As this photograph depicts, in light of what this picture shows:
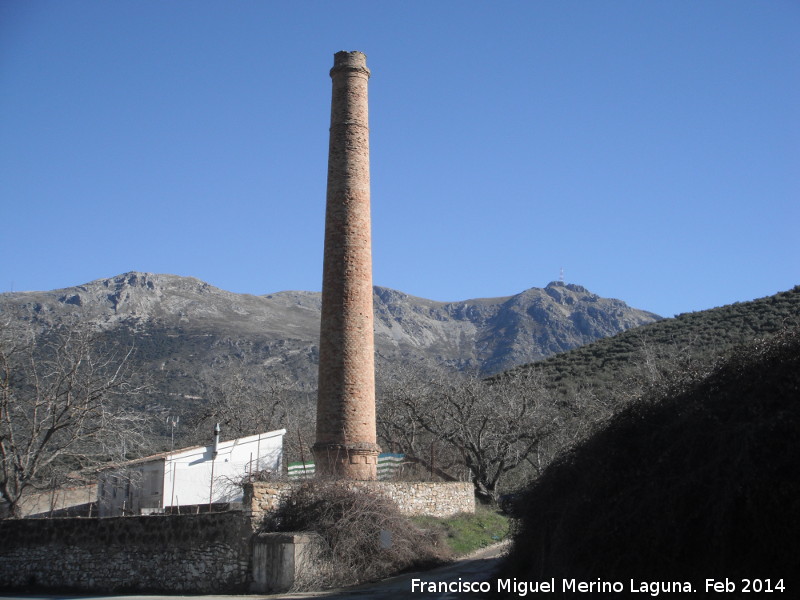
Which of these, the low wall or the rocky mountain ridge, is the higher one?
the rocky mountain ridge

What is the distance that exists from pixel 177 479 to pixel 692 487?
58.4 feet

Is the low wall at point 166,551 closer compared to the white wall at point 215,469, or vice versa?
the low wall at point 166,551

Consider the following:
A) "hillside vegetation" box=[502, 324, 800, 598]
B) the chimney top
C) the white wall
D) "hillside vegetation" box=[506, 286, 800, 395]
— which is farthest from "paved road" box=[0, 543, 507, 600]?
"hillside vegetation" box=[506, 286, 800, 395]

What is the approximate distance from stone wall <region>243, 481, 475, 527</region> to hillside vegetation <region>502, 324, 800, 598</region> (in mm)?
7278

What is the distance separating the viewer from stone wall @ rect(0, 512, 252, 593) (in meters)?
18.0

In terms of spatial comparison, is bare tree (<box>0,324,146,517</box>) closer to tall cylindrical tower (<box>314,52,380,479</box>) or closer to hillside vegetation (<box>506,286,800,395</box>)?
tall cylindrical tower (<box>314,52,380,479</box>)

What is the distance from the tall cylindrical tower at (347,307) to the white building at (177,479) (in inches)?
130

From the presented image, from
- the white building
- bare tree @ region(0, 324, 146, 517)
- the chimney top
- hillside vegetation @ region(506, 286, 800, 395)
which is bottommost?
the white building

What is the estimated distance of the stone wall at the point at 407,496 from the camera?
1808cm

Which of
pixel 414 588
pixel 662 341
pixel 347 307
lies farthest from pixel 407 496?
pixel 662 341

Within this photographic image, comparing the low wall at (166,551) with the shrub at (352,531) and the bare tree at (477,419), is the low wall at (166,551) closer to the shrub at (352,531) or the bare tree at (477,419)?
the shrub at (352,531)

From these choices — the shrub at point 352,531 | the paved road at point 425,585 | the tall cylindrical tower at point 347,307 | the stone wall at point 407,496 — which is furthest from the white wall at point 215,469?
the paved road at point 425,585

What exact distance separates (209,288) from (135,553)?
94.7 m

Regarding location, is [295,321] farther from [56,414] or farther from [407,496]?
[407,496]
